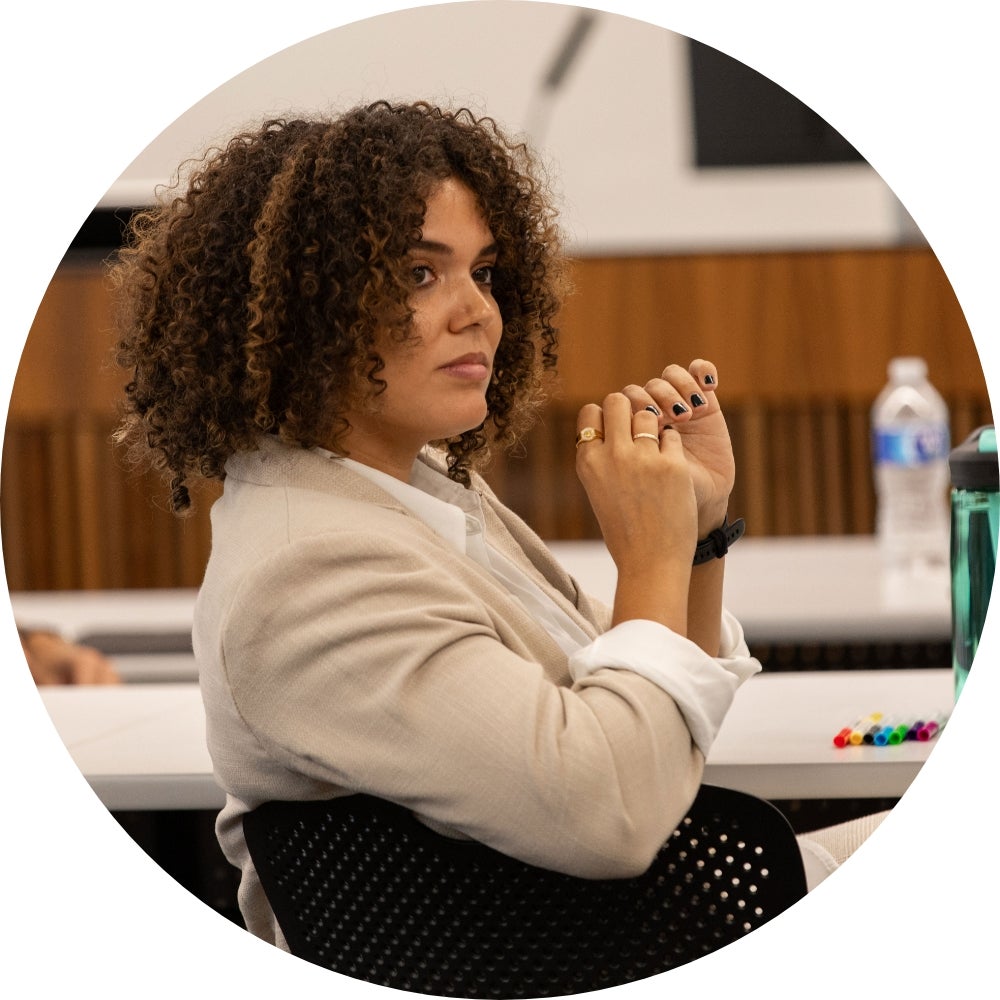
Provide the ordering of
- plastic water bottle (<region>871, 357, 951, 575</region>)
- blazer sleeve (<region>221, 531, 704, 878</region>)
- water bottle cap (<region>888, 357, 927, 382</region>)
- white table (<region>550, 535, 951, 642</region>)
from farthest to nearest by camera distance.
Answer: water bottle cap (<region>888, 357, 927, 382</region>)
plastic water bottle (<region>871, 357, 951, 575</region>)
white table (<region>550, 535, 951, 642</region>)
blazer sleeve (<region>221, 531, 704, 878</region>)

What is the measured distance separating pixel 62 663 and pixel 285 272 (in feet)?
4.31

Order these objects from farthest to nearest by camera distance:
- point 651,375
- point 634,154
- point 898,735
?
point 634,154 < point 651,375 < point 898,735

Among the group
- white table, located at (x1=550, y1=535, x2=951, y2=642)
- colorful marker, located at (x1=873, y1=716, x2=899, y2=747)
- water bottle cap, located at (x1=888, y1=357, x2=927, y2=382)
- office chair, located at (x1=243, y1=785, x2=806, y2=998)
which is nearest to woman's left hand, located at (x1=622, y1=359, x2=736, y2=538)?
colorful marker, located at (x1=873, y1=716, x2=899, y2=747)

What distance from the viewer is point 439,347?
1.11m

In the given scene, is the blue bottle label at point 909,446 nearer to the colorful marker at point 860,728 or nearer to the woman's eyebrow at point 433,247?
the colorful marker at point 860,728

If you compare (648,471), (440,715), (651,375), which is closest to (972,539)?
(648,471)

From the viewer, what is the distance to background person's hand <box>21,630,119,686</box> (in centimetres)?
216

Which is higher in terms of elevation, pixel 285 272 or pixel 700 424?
pixel 285 272

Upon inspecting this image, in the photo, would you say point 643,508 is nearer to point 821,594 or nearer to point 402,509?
point 402,509

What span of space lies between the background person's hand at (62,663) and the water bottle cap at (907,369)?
7.12 ft

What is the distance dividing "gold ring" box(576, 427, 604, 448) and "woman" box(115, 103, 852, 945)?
0.01m

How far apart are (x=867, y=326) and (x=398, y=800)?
3.14 metres

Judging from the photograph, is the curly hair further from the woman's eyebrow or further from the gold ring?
the gold ring

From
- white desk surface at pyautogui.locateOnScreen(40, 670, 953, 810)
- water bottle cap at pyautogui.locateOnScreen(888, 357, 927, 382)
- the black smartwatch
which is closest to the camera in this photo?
white desk surface at pyautogui.locateOnScreen(40, 670, 953, 810)
